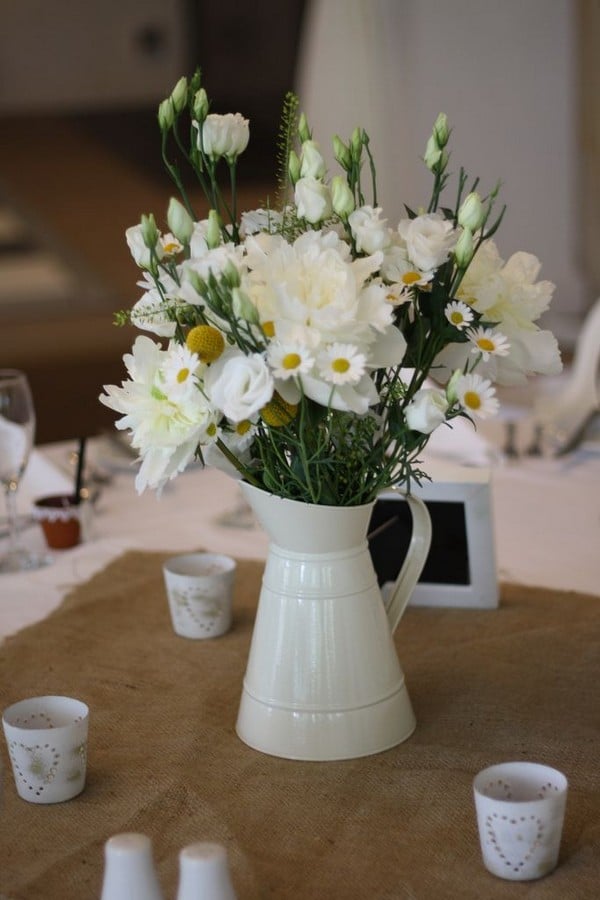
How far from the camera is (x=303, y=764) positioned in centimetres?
99

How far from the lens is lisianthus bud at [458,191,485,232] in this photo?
897mm

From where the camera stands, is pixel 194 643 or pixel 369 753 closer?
pixel 369 753

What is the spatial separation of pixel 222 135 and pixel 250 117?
5377 mm

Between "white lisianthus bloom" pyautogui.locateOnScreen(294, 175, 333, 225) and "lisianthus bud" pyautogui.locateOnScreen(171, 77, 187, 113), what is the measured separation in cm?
12

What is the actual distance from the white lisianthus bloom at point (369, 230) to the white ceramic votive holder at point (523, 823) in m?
0.39

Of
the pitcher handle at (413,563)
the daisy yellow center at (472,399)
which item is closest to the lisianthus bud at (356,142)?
the daisy yellow center at (472,399)

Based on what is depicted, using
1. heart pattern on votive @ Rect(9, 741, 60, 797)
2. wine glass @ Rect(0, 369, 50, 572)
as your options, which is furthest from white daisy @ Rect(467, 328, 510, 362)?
wine glass @ Rect(0, 369, 50, 572)

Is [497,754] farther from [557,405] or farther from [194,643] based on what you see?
[557,405]

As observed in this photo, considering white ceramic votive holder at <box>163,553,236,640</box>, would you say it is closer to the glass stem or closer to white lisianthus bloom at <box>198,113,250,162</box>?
the glass stem

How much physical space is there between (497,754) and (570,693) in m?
0.15

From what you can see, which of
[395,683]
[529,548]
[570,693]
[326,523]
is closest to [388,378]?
[326,523]

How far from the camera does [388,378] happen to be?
96cm

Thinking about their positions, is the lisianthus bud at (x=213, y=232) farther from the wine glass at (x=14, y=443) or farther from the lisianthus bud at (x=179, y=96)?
the wine glass at (x=14, y=443)

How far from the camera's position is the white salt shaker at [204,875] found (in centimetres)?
72
